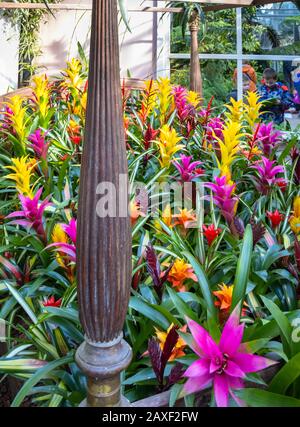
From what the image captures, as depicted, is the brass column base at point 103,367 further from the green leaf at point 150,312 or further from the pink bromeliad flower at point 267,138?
the pink bromeliad flower at point 267,138

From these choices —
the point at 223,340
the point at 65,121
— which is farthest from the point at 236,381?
the point at 65,121

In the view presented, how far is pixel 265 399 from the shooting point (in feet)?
1.96

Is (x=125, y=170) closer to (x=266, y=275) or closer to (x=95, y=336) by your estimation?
(x=95, y=336)

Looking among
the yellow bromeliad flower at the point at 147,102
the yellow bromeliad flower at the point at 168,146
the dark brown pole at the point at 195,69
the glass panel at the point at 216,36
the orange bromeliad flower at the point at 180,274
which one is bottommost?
the orange bromeliad flower at the point at 180,274

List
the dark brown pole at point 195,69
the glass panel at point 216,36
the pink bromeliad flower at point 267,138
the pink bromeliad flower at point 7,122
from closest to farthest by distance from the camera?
the pink bromeliad flower at point 267,138 → the pink bromeliad flower at point 7,122 → the dark brown pole at point 195,69 → the glass panel at point 216,36

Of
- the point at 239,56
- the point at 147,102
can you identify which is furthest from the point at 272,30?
the point at 147,102

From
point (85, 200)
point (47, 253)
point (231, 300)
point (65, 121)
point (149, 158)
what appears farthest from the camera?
point (65, 121)

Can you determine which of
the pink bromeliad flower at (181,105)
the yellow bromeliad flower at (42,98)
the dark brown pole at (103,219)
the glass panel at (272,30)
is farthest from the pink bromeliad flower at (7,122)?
the glass panel at (272,30)

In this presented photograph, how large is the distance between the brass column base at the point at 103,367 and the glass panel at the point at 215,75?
453 centimetres

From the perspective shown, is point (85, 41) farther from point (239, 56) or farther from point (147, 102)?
point (147, 102)

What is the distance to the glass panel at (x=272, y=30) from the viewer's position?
15.3 feet

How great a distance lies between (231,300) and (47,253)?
0.54m

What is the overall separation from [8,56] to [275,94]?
10.0ft

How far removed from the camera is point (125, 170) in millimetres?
487
